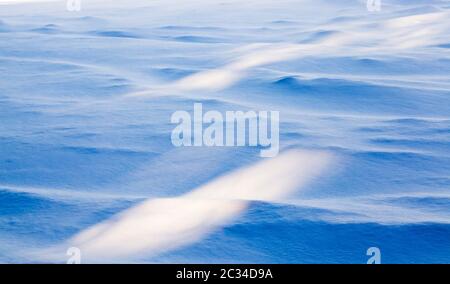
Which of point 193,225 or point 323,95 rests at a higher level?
point 323,95

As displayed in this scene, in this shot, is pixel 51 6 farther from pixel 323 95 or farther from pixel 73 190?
pixel 73 190

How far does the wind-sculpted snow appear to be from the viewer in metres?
1.92

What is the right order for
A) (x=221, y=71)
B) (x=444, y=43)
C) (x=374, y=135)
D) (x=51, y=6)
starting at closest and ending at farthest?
(x=374, y=135) < (x=221, y=71) < (x=444, y=43) < (x=51, y=6)

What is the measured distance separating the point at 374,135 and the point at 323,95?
733mm

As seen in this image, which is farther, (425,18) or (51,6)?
(51,6)

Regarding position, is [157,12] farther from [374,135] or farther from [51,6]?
[374,135]

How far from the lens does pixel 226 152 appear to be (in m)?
2.69

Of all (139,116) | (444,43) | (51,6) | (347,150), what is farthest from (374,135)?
(51,6)

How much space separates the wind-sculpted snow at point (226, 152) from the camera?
6.30 feet

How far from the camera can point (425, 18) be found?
245 inches

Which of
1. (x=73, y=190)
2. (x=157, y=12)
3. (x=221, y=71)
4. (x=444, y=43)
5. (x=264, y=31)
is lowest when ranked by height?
(x=73, y=190)

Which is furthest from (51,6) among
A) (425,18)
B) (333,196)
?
(333,196)

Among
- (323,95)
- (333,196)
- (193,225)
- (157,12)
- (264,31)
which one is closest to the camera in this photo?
(193,225)

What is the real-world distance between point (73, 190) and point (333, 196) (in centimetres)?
89
